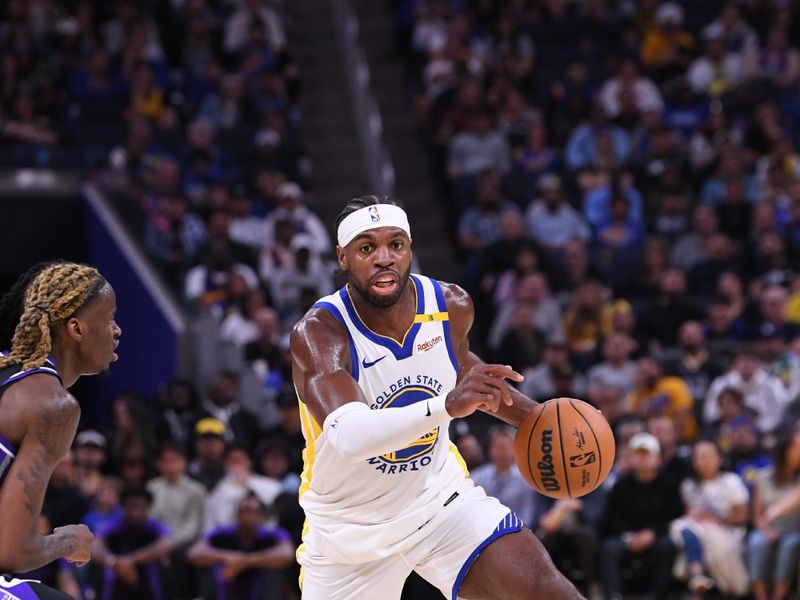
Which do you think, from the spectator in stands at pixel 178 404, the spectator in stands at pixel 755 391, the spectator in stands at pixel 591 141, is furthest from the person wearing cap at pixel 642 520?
the spectator in stands at pixel 591 141

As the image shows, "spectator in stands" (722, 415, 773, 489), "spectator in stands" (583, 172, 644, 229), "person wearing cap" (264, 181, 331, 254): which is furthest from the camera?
"spectator in stands" (583, 172, 644, 229)

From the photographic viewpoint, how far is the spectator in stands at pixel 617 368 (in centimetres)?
1248

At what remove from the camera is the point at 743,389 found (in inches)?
476

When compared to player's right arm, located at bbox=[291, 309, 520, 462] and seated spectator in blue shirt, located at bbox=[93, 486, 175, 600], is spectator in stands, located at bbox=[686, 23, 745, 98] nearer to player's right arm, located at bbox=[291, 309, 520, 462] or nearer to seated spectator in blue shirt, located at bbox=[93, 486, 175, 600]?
seated spectator in blue shirt, located at bbox=[93, 486, 175, 600]

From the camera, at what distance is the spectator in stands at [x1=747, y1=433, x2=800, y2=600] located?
10227mm

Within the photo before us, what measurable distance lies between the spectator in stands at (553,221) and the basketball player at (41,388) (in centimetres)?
1016

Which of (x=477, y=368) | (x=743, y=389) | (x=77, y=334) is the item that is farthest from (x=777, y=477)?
(x=77, y=334)

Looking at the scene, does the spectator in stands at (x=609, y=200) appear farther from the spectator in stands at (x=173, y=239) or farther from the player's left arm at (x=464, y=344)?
the player's left arm at (x=464, y=344)

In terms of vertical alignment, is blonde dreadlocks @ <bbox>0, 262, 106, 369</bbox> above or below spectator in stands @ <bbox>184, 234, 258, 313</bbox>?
below

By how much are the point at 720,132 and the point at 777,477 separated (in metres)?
6.26

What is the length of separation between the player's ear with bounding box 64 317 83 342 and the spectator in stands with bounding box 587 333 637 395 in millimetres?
8207

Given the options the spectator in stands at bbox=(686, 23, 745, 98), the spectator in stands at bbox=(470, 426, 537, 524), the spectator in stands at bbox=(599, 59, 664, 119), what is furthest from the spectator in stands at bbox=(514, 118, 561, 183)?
the spectator in stands at bbox=(470, 426, 537, 524)

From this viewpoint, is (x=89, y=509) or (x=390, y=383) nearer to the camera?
(x=390, y=383)

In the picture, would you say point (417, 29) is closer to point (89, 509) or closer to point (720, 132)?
point (720, 132)
